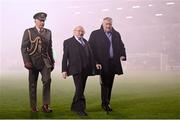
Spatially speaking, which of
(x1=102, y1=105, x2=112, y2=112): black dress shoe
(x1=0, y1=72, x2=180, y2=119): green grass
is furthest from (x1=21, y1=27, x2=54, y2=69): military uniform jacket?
(x1=102, y1=105, x2=112, y2=112): black dress shoe

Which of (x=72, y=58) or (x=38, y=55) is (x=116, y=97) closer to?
(x=72, y=58)

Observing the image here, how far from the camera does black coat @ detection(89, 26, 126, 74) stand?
7.35 meters

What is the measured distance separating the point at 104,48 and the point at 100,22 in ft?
2.04

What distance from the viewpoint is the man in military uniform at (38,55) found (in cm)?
720

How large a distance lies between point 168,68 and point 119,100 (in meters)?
1.46

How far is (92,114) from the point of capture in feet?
23.6

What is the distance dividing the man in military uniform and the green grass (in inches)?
12.7

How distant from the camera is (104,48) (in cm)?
736

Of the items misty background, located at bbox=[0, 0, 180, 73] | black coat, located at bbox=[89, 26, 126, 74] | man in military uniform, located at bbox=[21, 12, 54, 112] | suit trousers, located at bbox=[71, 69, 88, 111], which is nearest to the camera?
suit trousers, located at bbox=[71, 69, 88, 111]

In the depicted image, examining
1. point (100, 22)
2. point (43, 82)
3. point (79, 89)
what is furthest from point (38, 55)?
→ point (100, 22)

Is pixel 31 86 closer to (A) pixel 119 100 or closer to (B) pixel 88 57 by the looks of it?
(B) pixel 88 57

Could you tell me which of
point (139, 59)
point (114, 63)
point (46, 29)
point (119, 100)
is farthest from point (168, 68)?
point (46, 29)

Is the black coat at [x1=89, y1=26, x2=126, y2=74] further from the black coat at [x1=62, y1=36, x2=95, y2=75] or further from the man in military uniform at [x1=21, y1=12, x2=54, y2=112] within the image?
the man in military uniform at [x1=21, y1=12, x2=54, y2=112]

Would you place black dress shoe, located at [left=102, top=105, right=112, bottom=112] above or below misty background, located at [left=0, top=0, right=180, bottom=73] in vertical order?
below
